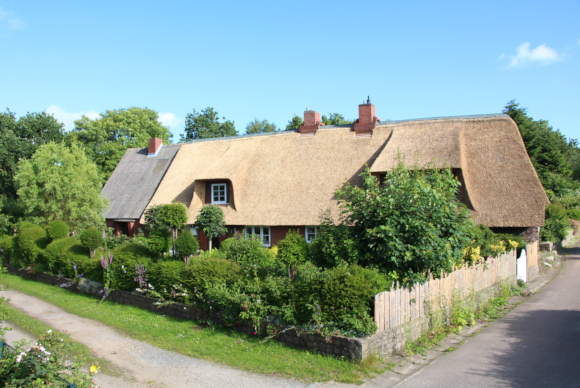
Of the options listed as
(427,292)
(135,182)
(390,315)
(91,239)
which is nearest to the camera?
(390,315)

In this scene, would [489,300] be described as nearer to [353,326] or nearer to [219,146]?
[353,326]

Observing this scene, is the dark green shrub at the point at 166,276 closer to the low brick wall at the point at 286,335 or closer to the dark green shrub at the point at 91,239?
the low brick wall at the point at 286,335

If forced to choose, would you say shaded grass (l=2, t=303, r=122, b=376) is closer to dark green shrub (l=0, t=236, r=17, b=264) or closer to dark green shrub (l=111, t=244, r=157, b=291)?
dark green shrub (l=111, t=244, r=157, b=291)

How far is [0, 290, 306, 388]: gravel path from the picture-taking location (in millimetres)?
6914

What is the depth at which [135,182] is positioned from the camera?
89.1 ft

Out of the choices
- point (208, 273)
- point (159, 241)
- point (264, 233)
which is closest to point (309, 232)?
point (264, 233)

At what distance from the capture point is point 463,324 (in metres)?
9.83

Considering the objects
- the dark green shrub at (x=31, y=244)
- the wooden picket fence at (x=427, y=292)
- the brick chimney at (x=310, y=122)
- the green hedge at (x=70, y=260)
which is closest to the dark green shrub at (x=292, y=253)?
the wooden picket fence at (x=427, y=292)

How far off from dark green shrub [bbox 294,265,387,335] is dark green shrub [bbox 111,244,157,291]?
5.96 metres

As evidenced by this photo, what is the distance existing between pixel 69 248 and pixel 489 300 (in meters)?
14.3

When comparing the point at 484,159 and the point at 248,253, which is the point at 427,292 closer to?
the point at 248,253

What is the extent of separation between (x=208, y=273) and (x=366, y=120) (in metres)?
14.2

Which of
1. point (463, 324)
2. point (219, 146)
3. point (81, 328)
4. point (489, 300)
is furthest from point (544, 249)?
point (81, 328)

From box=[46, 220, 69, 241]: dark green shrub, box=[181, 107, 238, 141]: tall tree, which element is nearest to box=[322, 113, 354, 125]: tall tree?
box=[181, 107, 238, 141]: tall tree
